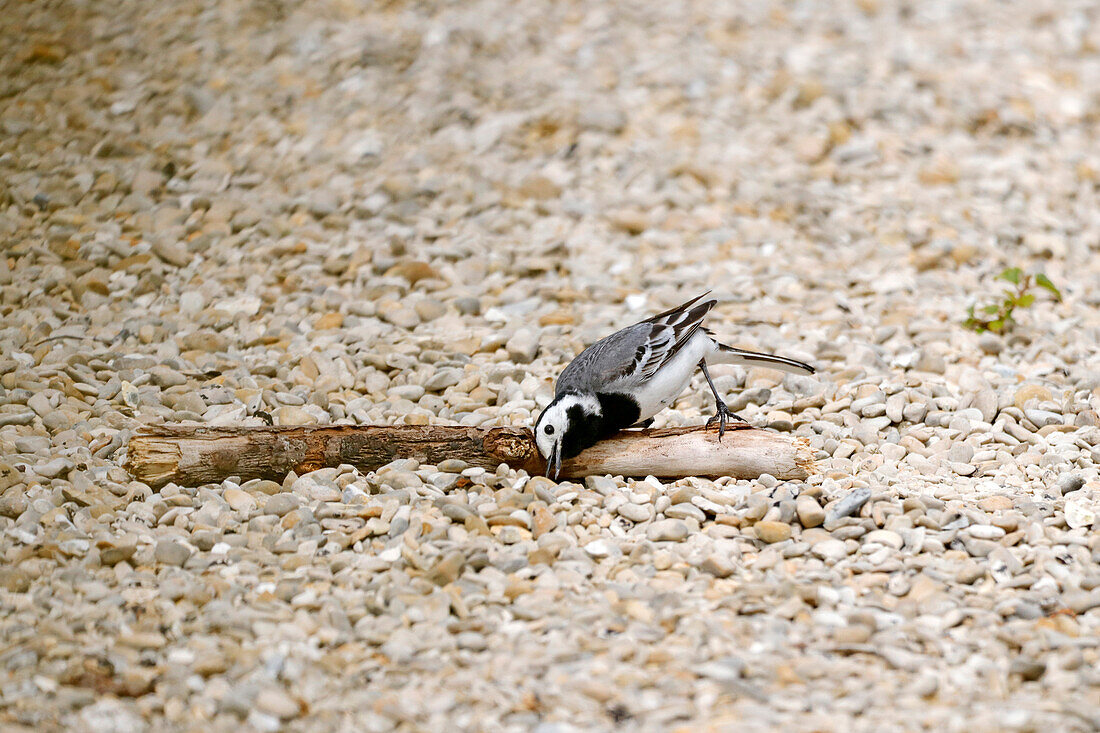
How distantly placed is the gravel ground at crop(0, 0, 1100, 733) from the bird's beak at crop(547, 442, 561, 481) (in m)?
0.10

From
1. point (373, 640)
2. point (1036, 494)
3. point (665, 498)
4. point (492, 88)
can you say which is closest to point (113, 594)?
point (373, 640)

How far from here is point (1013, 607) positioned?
9.96 feet

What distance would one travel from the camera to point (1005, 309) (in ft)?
16.7

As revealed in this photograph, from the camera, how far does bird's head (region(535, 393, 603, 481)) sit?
3633 millimetres

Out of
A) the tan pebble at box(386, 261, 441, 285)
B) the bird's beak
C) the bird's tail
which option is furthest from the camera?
the tan pebble at box(386, 261, 441, 285)

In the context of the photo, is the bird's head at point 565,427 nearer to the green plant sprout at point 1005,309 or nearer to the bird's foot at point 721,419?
the bird's foot at point 721,419

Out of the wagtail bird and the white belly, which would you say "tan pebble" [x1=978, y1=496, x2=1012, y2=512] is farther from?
the white belly

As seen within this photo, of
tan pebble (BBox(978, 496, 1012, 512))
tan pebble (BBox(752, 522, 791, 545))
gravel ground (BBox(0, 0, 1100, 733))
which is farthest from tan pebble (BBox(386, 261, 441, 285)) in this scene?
tan pebble (BBox(978, 496, 1012, 512))

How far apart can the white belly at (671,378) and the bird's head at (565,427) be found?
0.70 ft

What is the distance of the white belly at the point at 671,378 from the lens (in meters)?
3.87

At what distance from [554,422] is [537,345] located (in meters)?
1.25

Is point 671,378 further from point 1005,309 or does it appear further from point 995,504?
point 1005,309

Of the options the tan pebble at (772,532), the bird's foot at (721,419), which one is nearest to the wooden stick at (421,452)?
the bird's foot at (721,419)

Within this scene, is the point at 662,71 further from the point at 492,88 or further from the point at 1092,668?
the point at 1092,668
